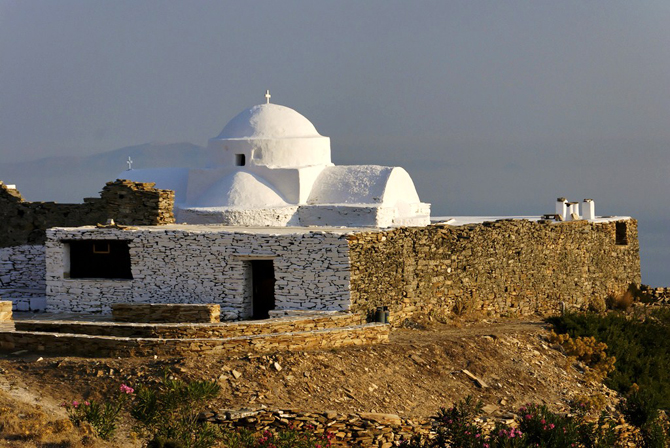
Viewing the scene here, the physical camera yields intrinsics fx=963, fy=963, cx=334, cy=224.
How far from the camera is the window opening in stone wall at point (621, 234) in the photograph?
28.7 metres

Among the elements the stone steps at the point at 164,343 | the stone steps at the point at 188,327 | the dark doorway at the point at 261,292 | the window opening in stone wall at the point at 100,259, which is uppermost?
the window opening in stone wall at the point at 100,259

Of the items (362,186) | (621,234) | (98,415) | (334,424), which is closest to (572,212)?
(621,234)

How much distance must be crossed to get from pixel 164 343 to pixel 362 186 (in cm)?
1151

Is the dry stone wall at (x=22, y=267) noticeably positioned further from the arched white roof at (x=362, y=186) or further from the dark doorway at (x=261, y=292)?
the arched white roof at (x=362, y=186)

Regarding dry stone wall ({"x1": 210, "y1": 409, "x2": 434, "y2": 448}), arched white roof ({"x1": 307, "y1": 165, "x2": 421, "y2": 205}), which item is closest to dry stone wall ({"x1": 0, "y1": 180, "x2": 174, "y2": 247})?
arched white roof ({"x1": 307, "y1": 165, "x2": 421, "y2": 205})

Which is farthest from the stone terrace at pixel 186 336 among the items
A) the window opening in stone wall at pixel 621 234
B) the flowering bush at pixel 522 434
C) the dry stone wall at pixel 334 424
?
the window opening in stone wall at pixel 621 234

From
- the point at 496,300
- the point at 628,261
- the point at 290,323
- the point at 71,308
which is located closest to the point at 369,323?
the point at 290,323

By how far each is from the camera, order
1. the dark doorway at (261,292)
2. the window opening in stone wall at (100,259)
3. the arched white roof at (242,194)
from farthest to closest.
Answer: the arched white roof at (242,194), the window opening in stone wall at (100,259), the dark doorway at (261,292)

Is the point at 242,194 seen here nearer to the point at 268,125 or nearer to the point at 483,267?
the point at 268,125

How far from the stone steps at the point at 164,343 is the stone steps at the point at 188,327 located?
1.89 ft

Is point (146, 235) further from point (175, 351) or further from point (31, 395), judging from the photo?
point (31, 395)

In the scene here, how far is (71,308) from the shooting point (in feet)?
66.2

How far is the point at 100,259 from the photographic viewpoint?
2034cm

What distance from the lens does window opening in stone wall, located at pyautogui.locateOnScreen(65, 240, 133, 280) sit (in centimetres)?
2028
